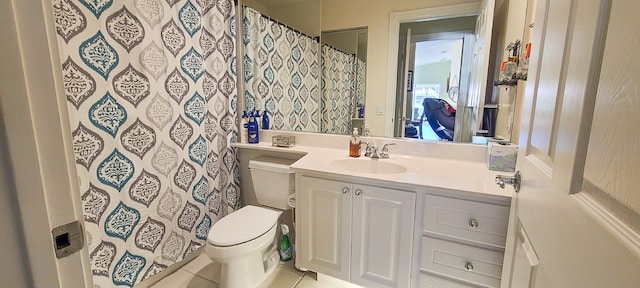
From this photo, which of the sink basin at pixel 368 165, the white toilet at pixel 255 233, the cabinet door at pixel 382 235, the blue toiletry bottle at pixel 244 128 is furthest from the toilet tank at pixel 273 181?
the cabinet door at pixel 382 235

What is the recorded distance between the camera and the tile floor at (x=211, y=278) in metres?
1.67

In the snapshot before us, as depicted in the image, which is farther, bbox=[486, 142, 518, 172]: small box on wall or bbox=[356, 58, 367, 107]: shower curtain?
bbox=[356, 58, 367, 107]: shower curtain

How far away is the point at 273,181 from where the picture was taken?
5.99 feet

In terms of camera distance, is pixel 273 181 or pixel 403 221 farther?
pixel 273 181

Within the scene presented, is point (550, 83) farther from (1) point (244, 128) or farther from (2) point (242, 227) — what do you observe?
(1) point (244, 128)

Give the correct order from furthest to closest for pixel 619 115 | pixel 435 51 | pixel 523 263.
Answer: pixel 435 51 → pixel 523 263 → pixel 619 115

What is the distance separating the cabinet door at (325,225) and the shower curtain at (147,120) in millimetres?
797

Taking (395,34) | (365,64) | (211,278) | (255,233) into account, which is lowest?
(211,278)

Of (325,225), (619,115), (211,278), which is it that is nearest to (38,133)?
(619,115)

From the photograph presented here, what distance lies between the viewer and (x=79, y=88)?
1.20 m

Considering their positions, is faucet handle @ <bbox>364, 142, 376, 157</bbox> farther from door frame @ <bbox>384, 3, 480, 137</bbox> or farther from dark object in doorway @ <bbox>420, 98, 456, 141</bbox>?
dark object in doorway @ <bbox>420, 98, 456, 141</bbox>

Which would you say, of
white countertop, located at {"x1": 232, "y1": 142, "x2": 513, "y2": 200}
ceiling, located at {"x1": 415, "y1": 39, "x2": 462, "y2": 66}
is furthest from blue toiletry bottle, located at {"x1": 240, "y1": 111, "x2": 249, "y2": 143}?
ceiling, located at {"x1": 415, "y1": 39, "x2": 462, "y2": 66}

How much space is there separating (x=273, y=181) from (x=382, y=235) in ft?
2.72

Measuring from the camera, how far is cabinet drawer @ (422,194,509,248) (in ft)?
3.65
